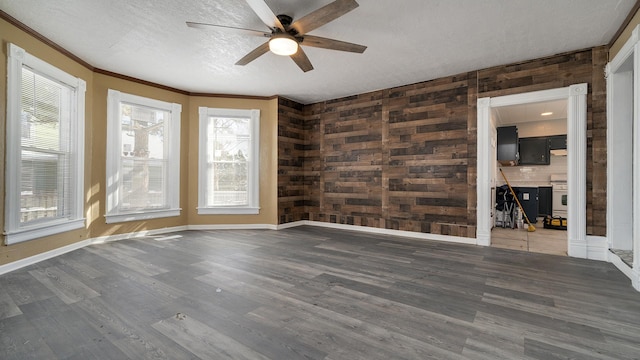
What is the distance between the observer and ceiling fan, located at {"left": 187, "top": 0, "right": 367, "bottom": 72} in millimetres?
2338

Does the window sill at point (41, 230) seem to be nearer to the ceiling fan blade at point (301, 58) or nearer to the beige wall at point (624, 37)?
the ceiling fan blade at point (301, 58)

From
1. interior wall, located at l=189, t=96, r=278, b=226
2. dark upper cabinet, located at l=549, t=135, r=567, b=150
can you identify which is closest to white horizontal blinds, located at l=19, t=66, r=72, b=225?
interior wall, located at l=189, t=96, r=278, b=226

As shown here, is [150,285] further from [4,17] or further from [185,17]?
[4,17]

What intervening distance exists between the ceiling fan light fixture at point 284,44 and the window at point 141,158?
3.25 meters

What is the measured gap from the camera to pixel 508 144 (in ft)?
22.4

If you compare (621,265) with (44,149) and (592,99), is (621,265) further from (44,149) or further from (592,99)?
(44,149)

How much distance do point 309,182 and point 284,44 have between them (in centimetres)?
374

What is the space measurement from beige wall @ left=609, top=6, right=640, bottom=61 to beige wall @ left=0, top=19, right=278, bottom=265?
5053 mm

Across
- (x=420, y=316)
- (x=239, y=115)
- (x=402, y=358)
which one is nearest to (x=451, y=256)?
(x=420, y=316)

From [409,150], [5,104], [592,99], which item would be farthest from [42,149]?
[592,99]

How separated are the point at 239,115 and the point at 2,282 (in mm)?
4072

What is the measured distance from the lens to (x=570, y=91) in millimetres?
3703

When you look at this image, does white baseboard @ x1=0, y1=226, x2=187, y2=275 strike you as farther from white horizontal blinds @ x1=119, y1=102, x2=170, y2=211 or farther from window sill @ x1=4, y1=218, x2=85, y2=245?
white horizontal blinds @ x1=119, y1=102, x2=170, y2=211

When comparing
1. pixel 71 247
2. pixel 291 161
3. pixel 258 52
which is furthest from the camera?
pixel 291 161
